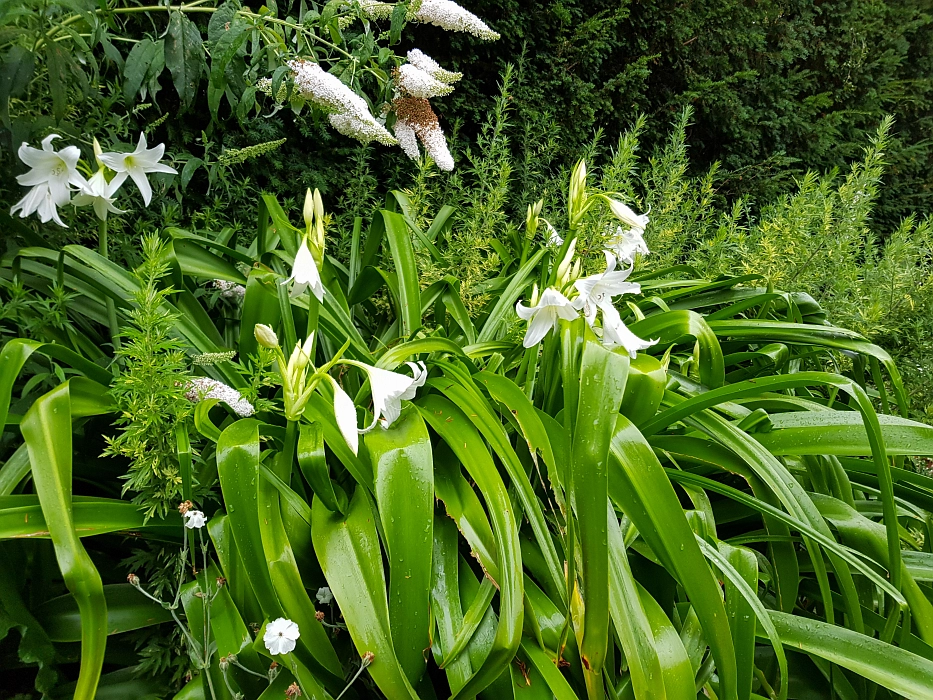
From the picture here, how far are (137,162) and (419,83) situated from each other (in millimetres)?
614

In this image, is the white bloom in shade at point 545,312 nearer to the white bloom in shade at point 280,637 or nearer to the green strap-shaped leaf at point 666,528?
the green strap-shaped leaf at point 666,528

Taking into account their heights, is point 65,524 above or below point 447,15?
below

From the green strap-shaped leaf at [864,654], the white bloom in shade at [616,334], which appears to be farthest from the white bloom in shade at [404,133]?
the green strap-shaped leaf at [864,654]

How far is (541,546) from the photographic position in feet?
2.81

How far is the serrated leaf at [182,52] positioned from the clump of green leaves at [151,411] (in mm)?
521

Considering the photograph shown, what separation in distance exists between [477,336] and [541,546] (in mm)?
800

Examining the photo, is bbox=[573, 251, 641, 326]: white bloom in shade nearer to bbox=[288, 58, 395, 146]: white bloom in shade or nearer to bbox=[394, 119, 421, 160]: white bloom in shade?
bbox=[288, 58, 395, 146]: white bloom in shade

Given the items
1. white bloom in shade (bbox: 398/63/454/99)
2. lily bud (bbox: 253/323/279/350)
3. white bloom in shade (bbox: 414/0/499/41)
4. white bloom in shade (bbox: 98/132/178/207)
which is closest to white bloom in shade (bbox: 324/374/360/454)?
lily bud (bbox: 253/323/279/350)

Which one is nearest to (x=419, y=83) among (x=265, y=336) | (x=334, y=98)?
(x=334, y=98)

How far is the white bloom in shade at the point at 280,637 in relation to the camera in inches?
25.9

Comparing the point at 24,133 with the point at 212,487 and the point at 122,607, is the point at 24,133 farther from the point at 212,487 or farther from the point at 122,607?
the point at 122,607

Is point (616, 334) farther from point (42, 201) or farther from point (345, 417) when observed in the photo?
point (42, 201)

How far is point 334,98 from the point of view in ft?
3.88

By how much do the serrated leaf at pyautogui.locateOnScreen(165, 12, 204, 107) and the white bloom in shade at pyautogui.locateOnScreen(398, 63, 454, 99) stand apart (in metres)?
0.42
